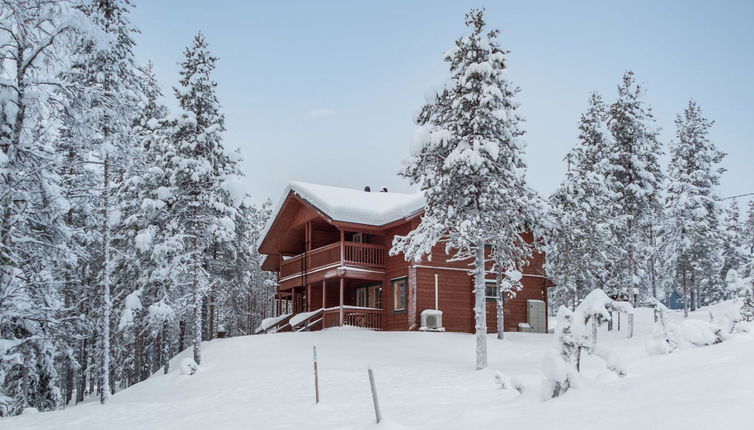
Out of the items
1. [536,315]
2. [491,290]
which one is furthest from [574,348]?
[536,315]

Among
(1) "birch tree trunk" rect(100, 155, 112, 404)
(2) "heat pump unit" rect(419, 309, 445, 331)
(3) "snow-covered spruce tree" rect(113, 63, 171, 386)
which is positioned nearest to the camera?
(1) "birch tree trunk" rect(100, 155, 112, 404)

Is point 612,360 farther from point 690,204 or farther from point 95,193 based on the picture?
point 690,204

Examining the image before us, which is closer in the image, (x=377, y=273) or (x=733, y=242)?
(x=377, y=273)

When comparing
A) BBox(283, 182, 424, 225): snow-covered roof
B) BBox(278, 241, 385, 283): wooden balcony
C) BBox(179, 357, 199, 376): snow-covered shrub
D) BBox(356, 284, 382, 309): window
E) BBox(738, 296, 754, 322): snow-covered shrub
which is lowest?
BBox(179, 357, 199, 376): snow-covered shrub

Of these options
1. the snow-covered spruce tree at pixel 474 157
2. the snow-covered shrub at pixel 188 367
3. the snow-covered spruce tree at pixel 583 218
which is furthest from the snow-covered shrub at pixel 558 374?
the snow-covered spruce tree at pixel 583 218

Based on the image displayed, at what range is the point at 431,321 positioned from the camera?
25.2 meters

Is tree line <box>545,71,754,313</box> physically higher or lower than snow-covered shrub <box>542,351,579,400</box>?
higher

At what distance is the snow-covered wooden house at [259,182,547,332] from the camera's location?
26.4m

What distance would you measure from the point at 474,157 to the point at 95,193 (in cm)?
1327

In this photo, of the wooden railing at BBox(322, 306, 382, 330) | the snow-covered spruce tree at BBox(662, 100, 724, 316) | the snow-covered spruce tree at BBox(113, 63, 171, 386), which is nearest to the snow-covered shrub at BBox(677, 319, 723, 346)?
the wooden railing at BBox(322, 306, 382, 330)

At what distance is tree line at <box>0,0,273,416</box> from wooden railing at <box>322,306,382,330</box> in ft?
19.5

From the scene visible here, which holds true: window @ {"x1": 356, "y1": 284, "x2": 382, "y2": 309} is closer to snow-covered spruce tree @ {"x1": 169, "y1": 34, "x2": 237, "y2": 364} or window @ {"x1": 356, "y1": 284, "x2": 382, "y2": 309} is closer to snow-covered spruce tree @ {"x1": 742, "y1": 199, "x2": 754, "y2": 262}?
snow-covered spruce tree @ {"x1": 169, "y1": 34, "x2": 237, "y2": 364}

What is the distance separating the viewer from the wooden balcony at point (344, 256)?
27.0 metres

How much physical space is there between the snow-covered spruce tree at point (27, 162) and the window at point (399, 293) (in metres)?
15.0
